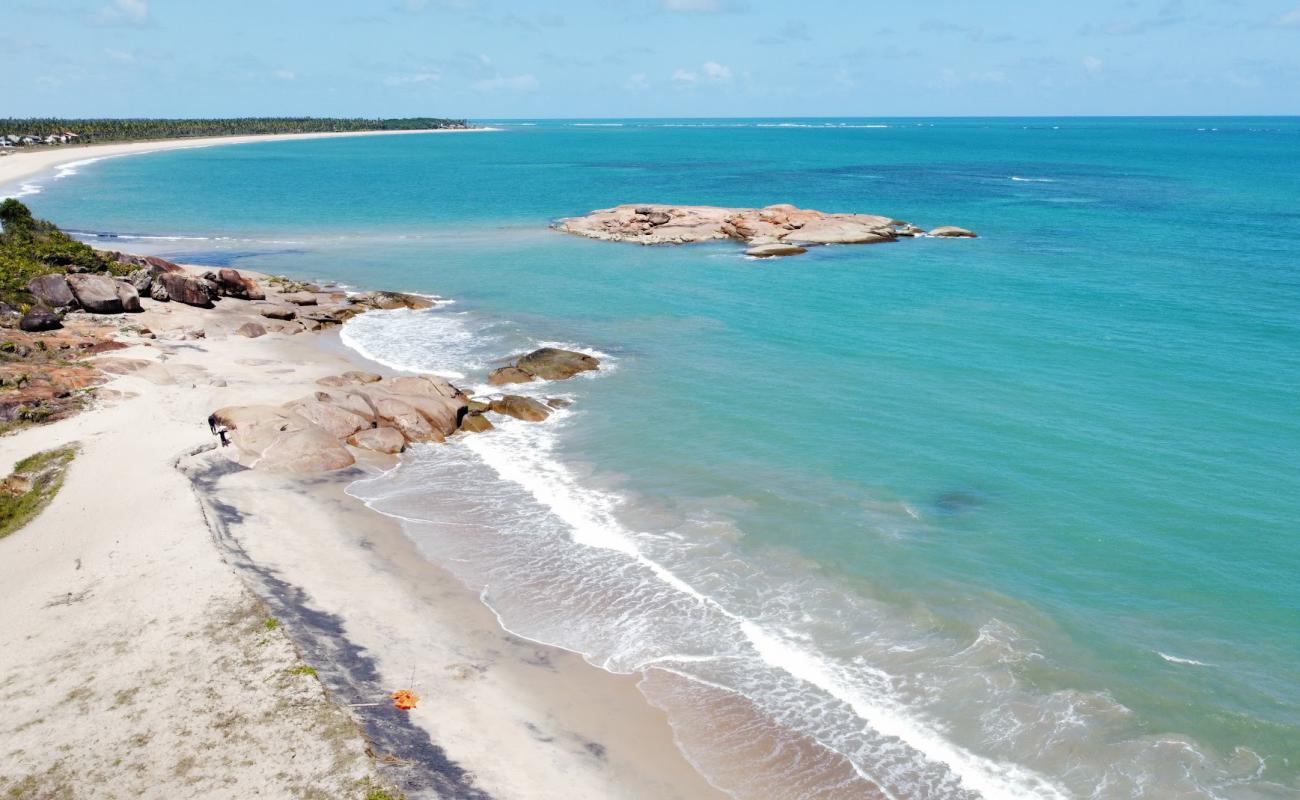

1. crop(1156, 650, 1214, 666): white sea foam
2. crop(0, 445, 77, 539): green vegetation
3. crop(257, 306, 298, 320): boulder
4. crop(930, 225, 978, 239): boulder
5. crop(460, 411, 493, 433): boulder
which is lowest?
crop(1156, 650, 1214, 666): white sea foam

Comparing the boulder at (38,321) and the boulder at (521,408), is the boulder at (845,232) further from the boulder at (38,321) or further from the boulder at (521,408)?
the boulder at (38,321)

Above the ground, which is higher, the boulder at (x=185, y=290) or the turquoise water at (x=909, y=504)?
the boulder at (x=185, y=290)

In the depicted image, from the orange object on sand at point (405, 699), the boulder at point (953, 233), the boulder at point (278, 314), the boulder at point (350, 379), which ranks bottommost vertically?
the orange object on sand at point (405, 699)

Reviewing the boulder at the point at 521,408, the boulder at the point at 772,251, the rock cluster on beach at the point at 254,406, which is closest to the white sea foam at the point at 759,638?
the rock cluster on beach at the point at 254,406

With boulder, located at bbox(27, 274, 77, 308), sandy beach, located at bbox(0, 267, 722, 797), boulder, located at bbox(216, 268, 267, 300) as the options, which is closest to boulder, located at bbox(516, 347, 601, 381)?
sandy beach, located at bbox(0, 267, 722, 797)

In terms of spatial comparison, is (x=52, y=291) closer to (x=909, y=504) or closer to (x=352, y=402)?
(x=352, y=402)

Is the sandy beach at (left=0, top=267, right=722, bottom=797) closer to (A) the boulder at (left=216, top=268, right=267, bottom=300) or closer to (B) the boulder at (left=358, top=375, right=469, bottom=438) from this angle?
(B) the boulder at (left=358, top=375, right=469, bottom=438)

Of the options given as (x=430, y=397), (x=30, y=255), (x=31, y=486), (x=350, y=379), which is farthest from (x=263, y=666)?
(x=30, y=255)
